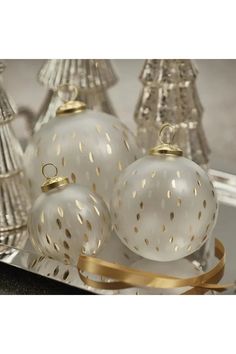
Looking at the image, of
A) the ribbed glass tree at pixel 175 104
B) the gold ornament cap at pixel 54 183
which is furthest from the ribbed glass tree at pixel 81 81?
the gold ornament cap at pixel 54 183

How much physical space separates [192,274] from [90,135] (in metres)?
0.18

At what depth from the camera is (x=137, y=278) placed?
26.7 inches

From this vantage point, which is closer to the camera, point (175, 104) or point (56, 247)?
point (56, 247)

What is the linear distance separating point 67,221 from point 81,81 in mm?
319

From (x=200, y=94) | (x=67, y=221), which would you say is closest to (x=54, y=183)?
(x=67, y=221)

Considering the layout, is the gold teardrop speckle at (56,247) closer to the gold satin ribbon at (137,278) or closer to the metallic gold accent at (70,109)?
the gold satin ribbon at (137,278)

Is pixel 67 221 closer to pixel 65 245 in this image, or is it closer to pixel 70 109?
pixel 65 245

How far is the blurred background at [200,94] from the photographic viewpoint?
1072 mm

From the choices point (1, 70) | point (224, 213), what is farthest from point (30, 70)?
point (224, 213)

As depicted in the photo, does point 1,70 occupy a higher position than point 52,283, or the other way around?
point 1,70

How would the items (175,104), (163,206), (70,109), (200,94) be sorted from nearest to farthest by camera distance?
1. (163,206)
2. (70,109)
3. (175,104)
4. (200,94)

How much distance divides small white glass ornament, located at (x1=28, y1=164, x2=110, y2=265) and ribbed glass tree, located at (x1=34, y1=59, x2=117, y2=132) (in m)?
0.27

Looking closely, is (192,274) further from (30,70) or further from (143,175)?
(30,70)

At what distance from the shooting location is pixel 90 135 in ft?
2.51
